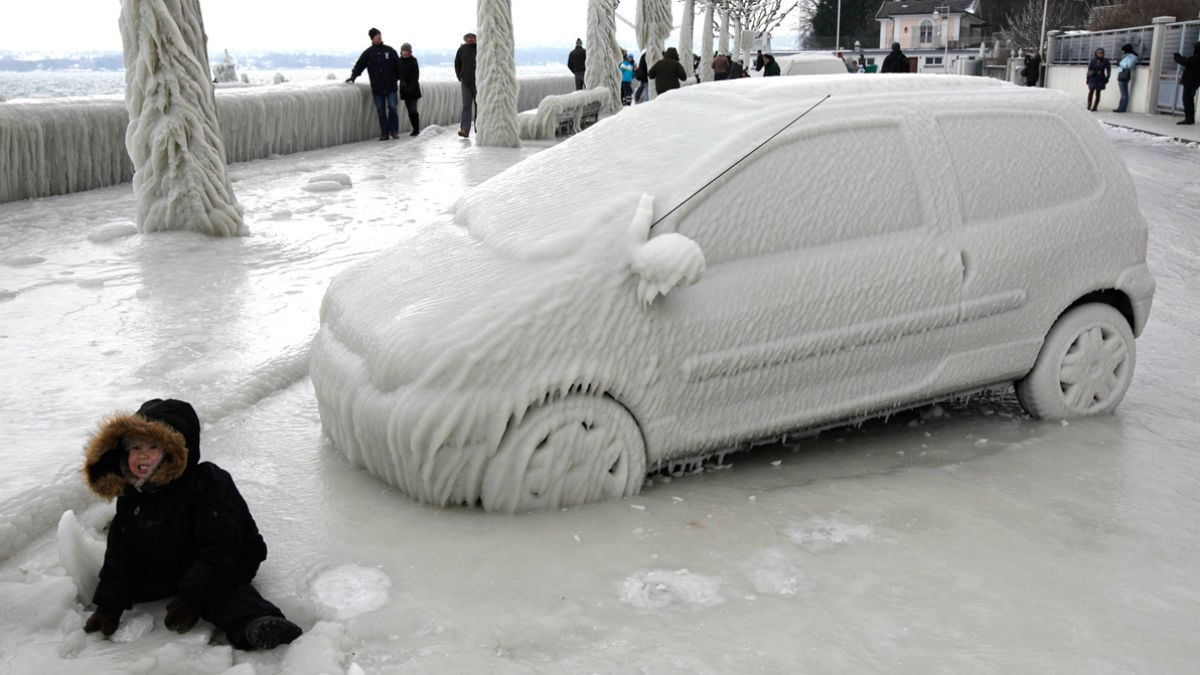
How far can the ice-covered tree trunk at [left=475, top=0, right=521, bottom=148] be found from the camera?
15.7 meters

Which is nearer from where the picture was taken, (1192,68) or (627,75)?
(1192,68)

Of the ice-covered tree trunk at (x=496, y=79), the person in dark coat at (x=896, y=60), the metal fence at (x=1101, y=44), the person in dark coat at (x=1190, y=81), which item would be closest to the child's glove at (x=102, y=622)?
the ice-covered tree trunk at (x=496, y=79)

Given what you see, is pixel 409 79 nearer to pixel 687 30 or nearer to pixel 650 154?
pixel 650 154

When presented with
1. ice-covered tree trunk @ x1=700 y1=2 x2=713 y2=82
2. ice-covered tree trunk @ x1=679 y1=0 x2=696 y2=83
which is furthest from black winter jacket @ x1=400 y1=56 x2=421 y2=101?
ice-covered tree trunk @ x1=700 y1=2 x2=713 y2=82

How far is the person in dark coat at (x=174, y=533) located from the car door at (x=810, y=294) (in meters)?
1.43

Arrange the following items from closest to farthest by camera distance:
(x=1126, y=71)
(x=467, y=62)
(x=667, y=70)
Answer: (x=467, y=62), (x=667, y=70), (x=1126, y=71)

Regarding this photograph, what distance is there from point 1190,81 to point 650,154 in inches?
819

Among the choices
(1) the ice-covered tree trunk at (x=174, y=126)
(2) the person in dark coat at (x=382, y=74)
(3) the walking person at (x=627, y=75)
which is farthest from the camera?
(3) the walking person at (x=627, y=75)

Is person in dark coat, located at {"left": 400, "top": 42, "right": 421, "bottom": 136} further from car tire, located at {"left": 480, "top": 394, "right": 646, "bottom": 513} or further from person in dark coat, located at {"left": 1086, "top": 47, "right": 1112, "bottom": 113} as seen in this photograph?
person in dark coat, located at {"left": 1086, "top": 47, "right": 1112, "bottom": 113}

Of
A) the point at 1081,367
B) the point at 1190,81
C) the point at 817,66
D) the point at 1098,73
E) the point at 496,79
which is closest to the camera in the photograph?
the point at 1081,367

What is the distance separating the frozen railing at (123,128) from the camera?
10320mm

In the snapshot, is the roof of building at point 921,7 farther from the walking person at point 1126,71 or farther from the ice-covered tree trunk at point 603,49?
the ice-covered tree trunk at point 603,49

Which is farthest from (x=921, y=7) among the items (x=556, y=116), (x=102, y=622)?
(x=102, y=622)

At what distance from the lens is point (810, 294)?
11.6 ft
